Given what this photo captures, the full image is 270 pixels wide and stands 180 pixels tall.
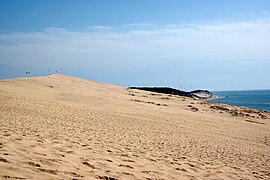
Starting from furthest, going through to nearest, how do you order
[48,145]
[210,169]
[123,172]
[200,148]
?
[200,148] < [210,169] < [48,145] < [123,172]

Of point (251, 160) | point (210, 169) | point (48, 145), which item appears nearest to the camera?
point (48, 145)

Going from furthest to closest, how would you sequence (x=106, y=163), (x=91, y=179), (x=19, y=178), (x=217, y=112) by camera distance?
(x=217, y=112), (x=106, y=163), (x=91, y=179), (x=19, y=178)

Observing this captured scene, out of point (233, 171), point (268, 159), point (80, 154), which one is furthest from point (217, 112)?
point (80, 154)

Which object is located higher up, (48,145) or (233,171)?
(48,145)

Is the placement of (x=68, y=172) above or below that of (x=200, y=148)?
above

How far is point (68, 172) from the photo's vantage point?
508cm

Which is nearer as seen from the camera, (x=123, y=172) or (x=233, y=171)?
(x=123, y=172)

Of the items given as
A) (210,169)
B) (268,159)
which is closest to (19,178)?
(210,169)

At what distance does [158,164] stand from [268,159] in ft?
19.3

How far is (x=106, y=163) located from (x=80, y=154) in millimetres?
774

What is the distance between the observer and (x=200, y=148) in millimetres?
11141

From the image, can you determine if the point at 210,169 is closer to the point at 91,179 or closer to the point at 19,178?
the point at 91,179

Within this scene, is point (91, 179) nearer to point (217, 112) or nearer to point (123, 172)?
point (123, 172)

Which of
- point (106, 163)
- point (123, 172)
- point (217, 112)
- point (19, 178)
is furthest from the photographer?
point (217, 112)
